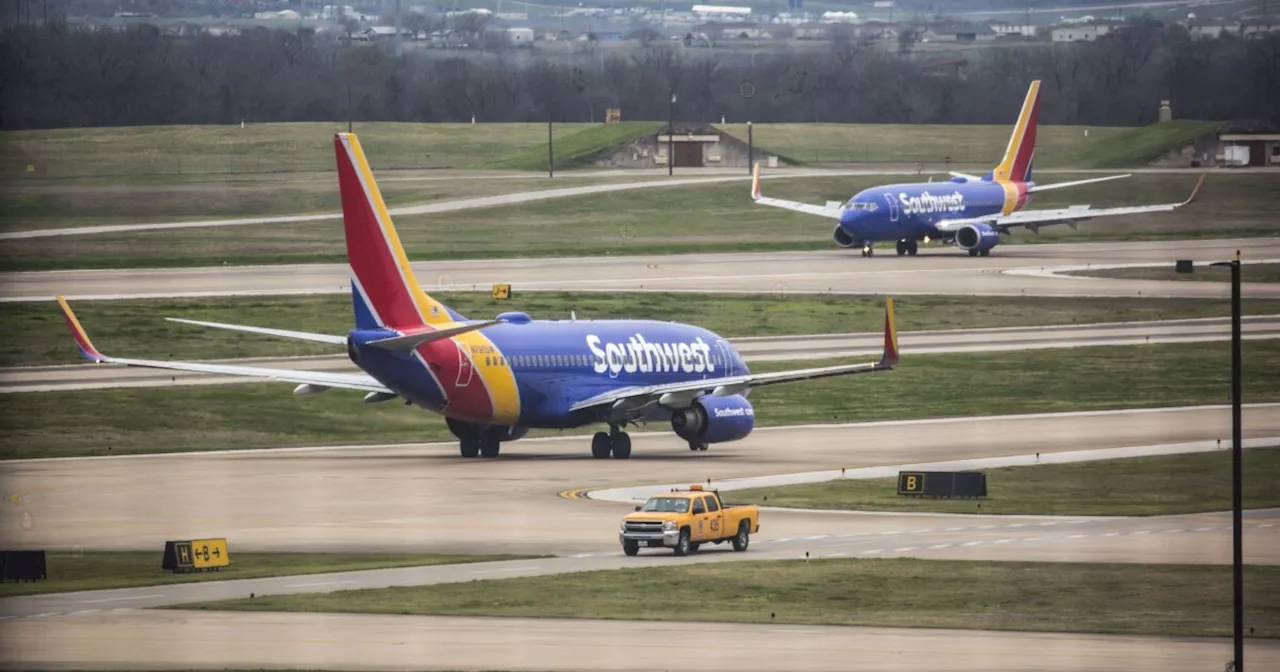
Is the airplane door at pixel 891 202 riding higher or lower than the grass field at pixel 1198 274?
higher

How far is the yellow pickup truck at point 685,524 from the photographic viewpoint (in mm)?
51344

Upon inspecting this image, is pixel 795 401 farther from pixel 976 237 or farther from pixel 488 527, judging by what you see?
pixel 976 237

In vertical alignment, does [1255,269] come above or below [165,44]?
below

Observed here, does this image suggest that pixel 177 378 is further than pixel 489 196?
No

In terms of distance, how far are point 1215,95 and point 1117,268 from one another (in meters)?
61.6

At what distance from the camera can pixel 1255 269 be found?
463 ft

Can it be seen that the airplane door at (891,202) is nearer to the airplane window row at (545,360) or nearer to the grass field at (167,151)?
the grass field at (167,151)

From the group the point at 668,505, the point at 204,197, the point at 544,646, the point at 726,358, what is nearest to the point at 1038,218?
the point at 204,197

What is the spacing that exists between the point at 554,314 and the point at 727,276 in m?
26.3

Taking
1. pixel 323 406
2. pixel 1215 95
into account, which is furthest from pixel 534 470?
pixel 1215 95

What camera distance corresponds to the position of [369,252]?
217ft

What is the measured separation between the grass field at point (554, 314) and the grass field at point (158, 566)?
42977 mm

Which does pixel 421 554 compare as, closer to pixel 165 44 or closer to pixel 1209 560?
pixel 1209 560

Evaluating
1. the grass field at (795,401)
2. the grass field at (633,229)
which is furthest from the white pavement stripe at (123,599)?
the grass field at (633,229)
